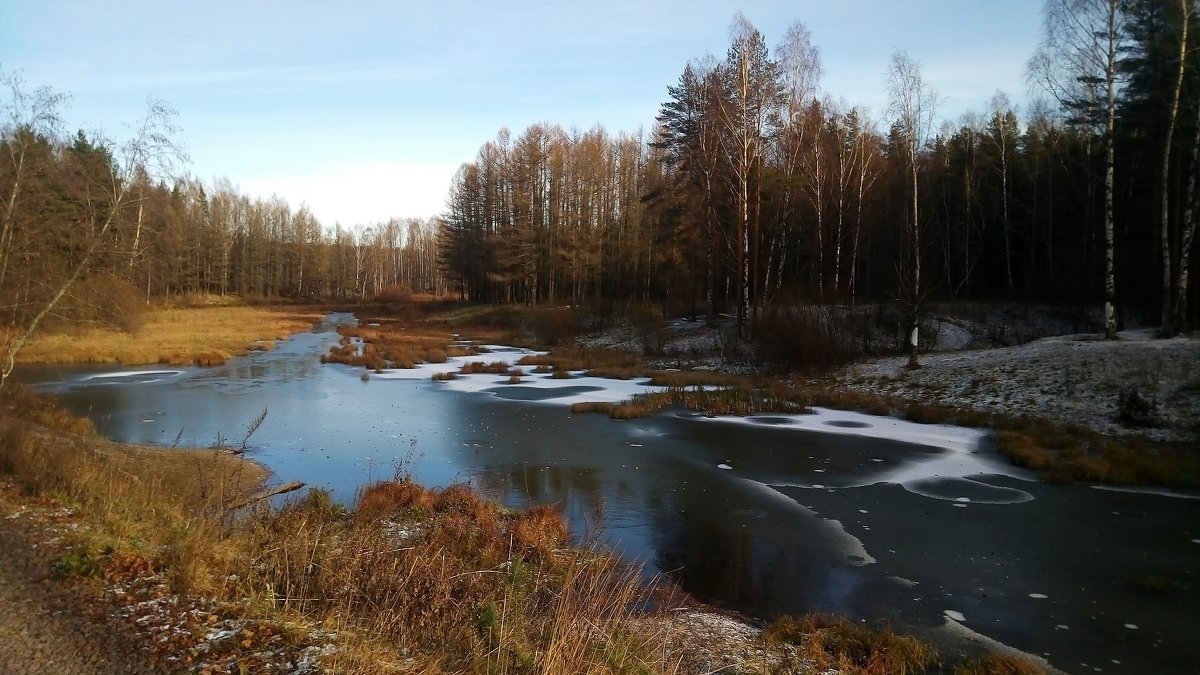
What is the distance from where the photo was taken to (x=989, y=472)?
1252 cm

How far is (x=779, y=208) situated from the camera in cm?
3203

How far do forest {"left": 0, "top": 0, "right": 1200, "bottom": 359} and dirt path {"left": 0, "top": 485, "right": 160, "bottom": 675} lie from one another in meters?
9.75

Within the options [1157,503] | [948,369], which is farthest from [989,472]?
[948,369]

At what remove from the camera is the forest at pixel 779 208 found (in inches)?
635

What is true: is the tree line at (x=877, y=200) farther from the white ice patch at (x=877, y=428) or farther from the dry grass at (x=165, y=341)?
the dry grass at (x=165, y=341)

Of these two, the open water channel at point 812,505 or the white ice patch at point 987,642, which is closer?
the white ice patch at point 987,642

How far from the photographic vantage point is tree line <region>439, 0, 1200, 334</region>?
71.2ft

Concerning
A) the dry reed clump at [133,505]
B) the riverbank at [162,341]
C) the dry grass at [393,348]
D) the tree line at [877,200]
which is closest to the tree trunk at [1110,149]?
the tree line at [877,200]

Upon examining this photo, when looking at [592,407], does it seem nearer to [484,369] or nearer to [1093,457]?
[484,369]

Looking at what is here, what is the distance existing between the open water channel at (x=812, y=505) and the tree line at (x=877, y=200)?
10373 millimetres

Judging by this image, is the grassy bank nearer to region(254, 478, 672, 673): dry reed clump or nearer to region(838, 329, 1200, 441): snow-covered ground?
region(254, 478, 672, 673): dry reed clump

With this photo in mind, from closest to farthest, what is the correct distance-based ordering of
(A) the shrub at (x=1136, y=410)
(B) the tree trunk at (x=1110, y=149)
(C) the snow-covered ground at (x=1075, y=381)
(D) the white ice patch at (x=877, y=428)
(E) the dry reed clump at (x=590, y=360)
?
(D) the white ice patch at (x=877, y=428) → (A) the shrub at (x=1136, y=410) → (C) the snow-covered ground at (x=1075, y=381) → (B) the tree trunk at (x=1110, y=149) → (E) the dry reed clump at (x=590, y=360)

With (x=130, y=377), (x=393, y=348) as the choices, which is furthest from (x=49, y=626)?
(x=393, y=348)

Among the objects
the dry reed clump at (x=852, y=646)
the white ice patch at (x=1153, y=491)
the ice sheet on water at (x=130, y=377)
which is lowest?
the dry reed clump at (x=852, y=646)
